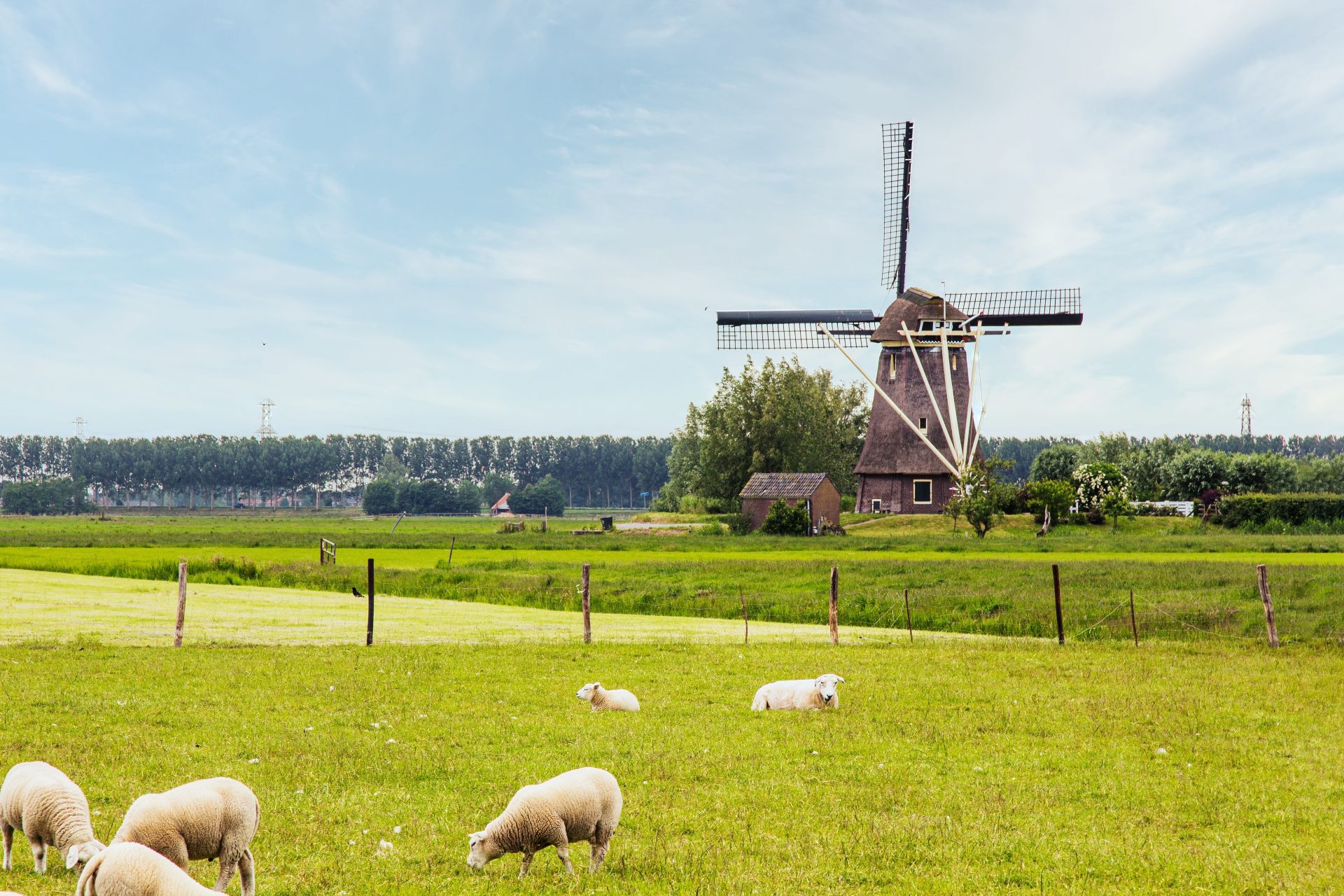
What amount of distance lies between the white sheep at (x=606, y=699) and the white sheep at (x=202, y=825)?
9.26 meters

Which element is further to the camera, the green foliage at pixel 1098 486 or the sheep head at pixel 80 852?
the green foliage at pixel 1098 486

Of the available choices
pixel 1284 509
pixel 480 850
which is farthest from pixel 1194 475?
pixel 480 850

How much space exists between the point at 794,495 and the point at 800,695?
219ft

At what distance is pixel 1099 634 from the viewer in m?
29.4

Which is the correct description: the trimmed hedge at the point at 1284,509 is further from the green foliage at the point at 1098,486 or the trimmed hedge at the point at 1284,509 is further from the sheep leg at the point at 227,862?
the sheep leg at the point at 227,862

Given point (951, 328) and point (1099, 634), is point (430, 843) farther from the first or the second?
point (951, 328)

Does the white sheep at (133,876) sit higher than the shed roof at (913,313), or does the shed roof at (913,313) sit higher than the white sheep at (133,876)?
the shed roof at (913,313)

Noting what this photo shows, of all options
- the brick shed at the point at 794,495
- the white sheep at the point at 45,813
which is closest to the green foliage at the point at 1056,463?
the brick shed at the point at 794,495

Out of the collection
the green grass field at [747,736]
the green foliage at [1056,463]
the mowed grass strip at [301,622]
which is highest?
the green foliage at [1056,463]

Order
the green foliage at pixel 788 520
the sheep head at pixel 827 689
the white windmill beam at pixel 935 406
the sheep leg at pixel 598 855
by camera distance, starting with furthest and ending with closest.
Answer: the green foliage at pixel 788 520 < the white windmill beam at pixel 935 406 < the sheep head at pixel 827 689 < the sheep leg at pixel 598 855

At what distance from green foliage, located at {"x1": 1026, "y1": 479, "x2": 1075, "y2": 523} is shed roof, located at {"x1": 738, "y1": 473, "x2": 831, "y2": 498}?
15.5 m

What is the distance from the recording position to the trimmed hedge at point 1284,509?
74250 mm

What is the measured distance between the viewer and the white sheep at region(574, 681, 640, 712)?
58.0ft

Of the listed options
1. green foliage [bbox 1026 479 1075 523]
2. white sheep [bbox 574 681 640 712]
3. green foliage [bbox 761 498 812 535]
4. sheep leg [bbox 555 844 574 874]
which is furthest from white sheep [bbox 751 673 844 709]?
green foliage [bbox 1026 479 1075 523]
